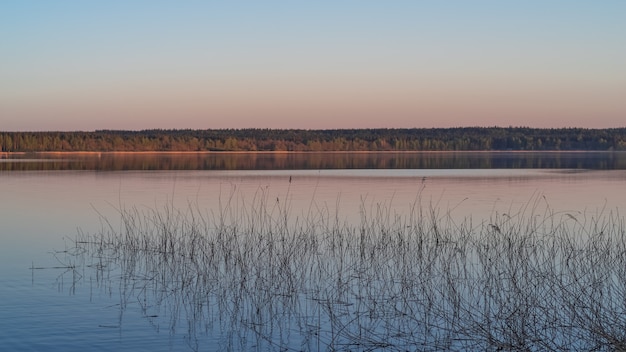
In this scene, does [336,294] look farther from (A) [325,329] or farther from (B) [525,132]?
(B) [525,132]

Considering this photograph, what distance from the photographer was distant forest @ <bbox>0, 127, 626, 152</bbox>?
126812mm

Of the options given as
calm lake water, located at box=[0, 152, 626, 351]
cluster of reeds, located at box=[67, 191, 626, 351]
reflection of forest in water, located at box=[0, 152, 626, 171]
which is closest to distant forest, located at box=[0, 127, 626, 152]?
reflection of forest in water, located at box=[0, 152, 626, 171]

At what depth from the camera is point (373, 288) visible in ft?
34.3

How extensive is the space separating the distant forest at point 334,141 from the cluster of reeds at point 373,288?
11476cm

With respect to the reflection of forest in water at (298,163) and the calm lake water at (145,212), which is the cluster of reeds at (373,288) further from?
the reflection of forest in water at (298,163)

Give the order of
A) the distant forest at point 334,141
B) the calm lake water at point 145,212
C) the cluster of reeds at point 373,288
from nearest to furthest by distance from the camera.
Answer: the cluster of reeds at point 373,288
the calm lake water at point 145,212
the distant forest at point 334,141

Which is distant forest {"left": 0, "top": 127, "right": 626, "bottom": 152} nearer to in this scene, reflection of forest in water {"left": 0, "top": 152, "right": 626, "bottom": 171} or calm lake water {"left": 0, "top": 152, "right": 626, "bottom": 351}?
reflection of forest in water {"left": 0, "top": 152, "right": 626, "bottom": 171}

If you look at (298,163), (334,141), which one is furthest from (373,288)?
(334,141)

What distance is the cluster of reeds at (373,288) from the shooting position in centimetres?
809

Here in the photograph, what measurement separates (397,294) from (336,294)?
76 cm

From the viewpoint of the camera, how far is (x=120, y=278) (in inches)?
447

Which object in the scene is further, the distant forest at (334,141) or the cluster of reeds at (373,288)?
the distant forest at (334,141)

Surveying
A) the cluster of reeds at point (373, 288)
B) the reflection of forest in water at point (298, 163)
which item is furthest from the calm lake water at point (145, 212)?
the reflection of forest in water at point (298, 163)

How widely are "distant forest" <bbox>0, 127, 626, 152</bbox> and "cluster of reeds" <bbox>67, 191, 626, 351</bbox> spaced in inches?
4518
